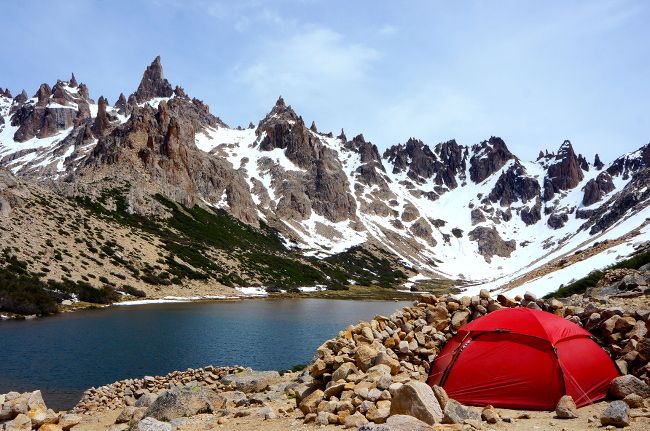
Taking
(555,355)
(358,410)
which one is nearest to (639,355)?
(555,355)

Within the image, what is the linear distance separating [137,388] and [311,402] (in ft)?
60.0

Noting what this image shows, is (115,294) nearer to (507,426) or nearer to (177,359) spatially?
(177,359)

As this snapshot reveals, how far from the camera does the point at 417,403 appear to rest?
9.70 metres

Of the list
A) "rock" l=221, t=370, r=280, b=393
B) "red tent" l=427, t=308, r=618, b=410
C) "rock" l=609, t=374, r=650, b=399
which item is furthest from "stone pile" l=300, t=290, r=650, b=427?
"rock" l=221, t=370, r=280, b=393

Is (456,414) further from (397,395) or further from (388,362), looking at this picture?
(388,362)

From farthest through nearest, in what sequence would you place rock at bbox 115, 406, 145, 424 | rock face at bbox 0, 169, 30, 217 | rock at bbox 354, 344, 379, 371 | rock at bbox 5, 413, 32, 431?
rock face at bbox 0, 169, 30, 217 < rock at bbox 115, 406, 145, 424 < rock at bbox 5, 413, 32, 431 < rock at bbox 354, 344, 379, 371

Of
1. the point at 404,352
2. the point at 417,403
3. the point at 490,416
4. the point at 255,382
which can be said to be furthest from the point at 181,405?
the point at 490,416

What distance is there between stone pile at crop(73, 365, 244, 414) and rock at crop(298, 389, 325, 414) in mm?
10794

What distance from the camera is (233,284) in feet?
402

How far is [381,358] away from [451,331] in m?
3.57

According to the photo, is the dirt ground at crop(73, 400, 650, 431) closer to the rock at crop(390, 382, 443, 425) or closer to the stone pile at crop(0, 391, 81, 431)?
the rock at crop(390, 382, 443, 425)

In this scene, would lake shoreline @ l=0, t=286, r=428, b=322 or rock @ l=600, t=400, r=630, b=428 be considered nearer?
rock @ l=600, t=400, r=630, b=428

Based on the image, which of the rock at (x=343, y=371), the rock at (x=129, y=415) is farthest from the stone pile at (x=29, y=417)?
the rock at (x=343, y=371)

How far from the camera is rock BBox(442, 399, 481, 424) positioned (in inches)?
379
